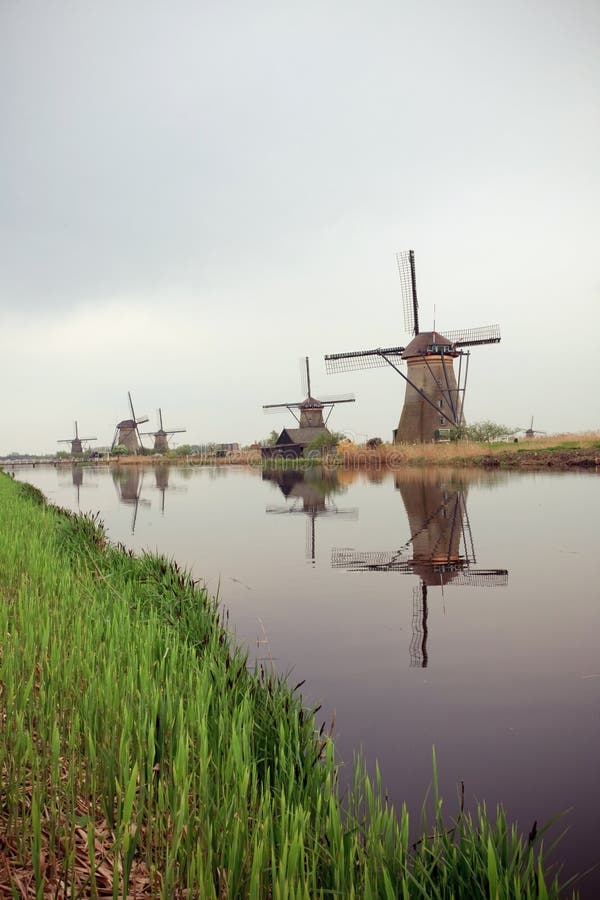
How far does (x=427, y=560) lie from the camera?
978cm

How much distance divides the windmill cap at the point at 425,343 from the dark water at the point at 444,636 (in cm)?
2649

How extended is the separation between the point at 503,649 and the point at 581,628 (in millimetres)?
1117

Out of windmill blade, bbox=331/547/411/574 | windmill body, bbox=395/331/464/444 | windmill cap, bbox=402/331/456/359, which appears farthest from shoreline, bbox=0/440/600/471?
windmill blade, bbox=331/547/411/574

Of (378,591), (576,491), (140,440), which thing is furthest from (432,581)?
(140,440)

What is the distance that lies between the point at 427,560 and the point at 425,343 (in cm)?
3290

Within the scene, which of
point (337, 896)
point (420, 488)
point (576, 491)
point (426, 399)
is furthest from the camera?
point (426, 399)

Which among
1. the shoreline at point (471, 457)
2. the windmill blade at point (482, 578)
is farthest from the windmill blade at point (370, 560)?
the shoreline at point (471, 457)

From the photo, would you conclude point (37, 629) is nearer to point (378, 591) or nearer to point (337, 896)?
point (337, 896)

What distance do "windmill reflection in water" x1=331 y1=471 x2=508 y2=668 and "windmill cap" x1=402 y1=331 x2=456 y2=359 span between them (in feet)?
83.3

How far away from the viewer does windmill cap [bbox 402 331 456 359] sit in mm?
40281

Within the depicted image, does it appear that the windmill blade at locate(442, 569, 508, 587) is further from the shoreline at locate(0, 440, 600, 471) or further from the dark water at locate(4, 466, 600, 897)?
the shoreline at locate(0, 440, 600, 471)

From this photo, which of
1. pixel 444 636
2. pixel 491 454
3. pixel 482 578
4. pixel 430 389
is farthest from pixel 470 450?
pixel 444 636

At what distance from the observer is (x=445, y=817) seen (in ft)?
9.89

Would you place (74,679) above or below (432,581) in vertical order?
above
